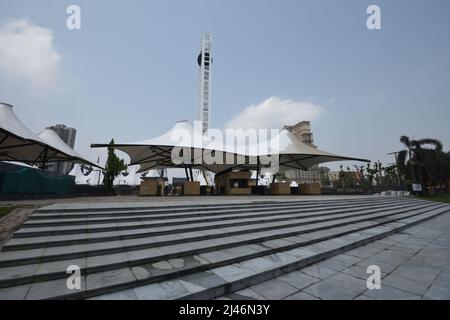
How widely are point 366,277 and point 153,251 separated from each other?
12.7 feet

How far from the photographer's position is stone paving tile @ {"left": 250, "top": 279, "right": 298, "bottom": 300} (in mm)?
2955

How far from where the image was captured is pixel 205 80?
2506 inches

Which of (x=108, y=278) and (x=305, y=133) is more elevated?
(x=305, y=133)

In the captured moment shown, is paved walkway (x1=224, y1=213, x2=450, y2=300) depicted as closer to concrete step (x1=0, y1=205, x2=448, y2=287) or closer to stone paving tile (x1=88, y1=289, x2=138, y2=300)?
concrete step (x1=0, y1=205, x2=448, y2=287)

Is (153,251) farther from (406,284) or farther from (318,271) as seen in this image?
(406,284)

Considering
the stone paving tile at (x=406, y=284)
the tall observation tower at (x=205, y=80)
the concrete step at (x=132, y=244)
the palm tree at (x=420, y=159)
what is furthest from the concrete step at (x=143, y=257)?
the tall observation tower at (x=205, y=80)

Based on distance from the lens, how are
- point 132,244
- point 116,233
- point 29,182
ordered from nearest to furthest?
point 132,244, point 116,233, point 29,182

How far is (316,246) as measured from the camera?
5.04 meters

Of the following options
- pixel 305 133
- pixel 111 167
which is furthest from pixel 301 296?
pixel 305 133

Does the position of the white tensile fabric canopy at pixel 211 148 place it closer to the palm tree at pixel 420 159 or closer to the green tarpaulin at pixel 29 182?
the green tarpaulin at pixel 29 182

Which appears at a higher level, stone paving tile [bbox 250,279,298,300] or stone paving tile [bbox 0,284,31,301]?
stone paving tile [bbox 0,284,31,301]

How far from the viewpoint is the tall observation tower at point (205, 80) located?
58.4 metres

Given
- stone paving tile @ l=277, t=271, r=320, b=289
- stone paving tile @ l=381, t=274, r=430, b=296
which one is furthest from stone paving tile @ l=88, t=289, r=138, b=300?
stone paving tile @ l=381, t=274, r=430, b=296
